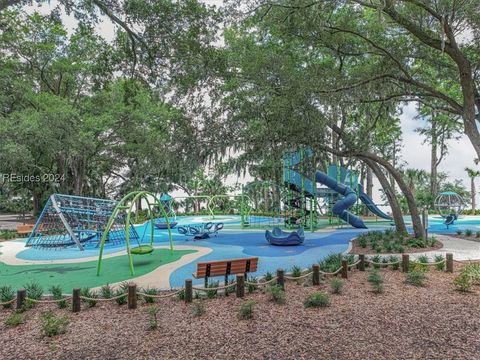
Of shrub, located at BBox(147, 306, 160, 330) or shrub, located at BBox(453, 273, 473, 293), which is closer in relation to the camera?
shrub, located at BBox(147, 306, 160, 330)

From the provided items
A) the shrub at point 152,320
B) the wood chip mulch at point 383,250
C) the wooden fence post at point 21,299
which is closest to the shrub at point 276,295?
the shrub at point 152,320

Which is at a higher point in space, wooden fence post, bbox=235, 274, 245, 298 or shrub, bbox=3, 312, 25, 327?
wooden fence post, bbox=235, 274, 245, 298

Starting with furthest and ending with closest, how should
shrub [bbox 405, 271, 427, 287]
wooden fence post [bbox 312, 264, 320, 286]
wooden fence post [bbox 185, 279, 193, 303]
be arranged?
wooden fence post [bbox 312, 264, 320, 286] < shrub [bbox 405, 271, 427, 287] < wooden fence post [bbox 185, 279, 193, 303]

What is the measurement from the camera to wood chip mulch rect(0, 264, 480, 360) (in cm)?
429

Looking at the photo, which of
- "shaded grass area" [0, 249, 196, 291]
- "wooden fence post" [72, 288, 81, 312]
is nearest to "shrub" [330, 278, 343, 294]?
"wooden fence post" [72, 288, 81, 312]

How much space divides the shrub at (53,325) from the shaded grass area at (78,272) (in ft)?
7.61

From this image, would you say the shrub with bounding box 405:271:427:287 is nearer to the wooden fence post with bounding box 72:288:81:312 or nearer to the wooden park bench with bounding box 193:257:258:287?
the wooden park bench with bounding box 193:257:258:287

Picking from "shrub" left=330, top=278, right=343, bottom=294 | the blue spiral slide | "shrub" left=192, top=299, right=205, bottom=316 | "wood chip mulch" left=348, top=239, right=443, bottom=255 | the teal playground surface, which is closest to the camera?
"shrub" left=192, top=299, right=205, bottom=316

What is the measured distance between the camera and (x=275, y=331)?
4.82 meters

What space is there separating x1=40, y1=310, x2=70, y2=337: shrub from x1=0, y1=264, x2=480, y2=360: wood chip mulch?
10cm

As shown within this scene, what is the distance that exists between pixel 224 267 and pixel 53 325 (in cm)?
309

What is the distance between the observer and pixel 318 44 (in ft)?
37.1

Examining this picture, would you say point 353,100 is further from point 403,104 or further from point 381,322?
point 381,322

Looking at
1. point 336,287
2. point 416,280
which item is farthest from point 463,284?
point 336,287
